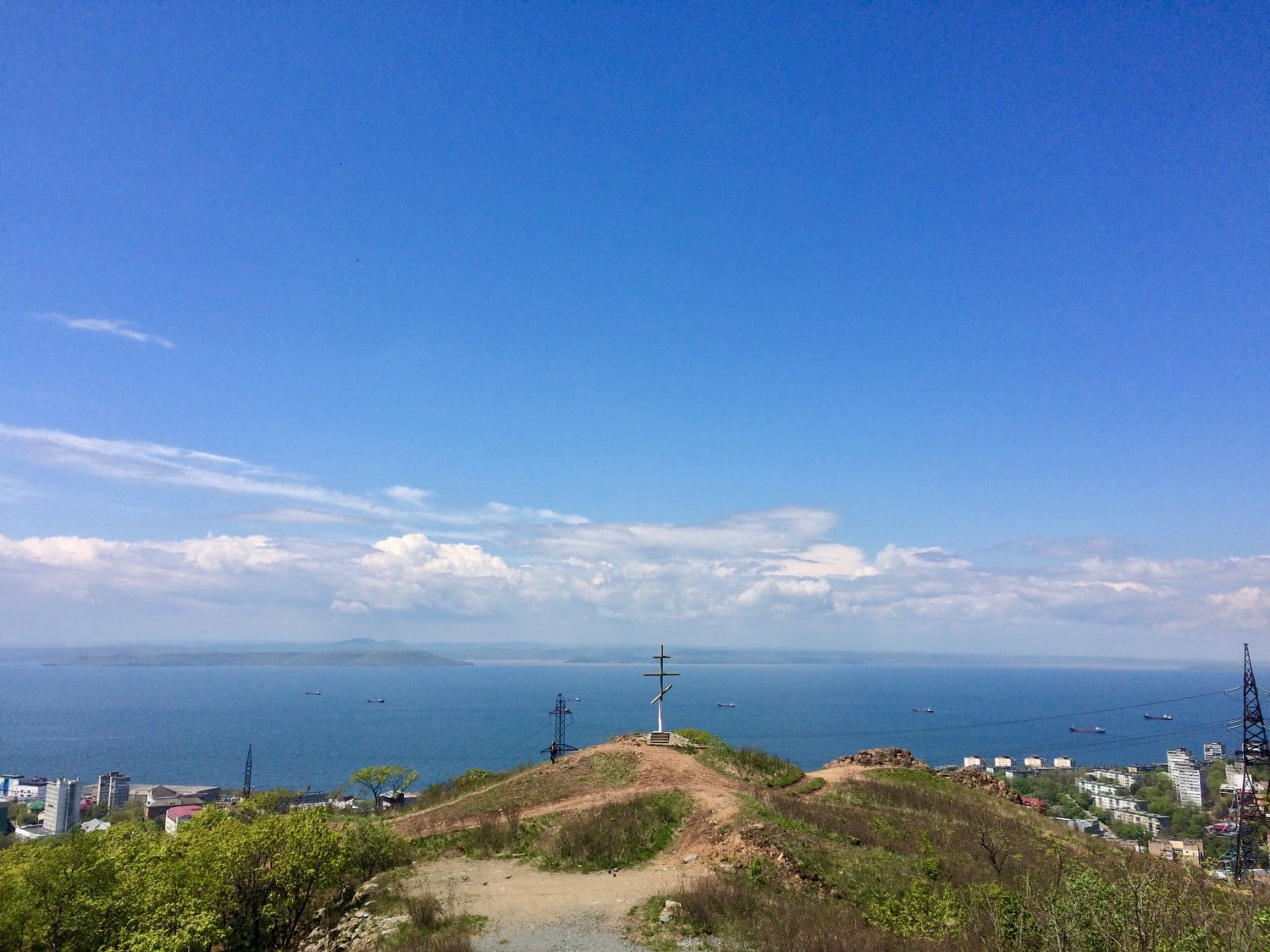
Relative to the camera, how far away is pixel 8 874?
1282 cm

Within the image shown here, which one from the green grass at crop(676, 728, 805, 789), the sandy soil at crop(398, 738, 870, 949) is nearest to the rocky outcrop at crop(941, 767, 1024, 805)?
the green grass at crop(676, 728, 805, 789)

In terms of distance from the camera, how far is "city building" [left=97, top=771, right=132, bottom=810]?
270 feet

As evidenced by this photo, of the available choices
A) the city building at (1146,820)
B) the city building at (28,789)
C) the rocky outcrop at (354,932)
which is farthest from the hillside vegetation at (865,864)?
the city building at (28,789)

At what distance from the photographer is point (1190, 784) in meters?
90.4

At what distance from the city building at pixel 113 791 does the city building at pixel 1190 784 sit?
123 m

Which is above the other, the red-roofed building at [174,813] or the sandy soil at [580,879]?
the sandy soil at [580,879]

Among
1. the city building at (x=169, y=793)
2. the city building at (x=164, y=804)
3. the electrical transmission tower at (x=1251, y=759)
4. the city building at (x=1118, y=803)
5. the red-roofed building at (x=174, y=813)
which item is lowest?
Result: the city building at (x=169, y=793)

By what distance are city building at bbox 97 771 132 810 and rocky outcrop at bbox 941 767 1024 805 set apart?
88.0 meters

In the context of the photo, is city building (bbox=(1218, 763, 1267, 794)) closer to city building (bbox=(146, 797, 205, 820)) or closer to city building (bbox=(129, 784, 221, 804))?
city building (bbox=(146, 797, 205, 820))

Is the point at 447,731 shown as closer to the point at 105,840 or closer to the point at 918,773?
the point at 918,773

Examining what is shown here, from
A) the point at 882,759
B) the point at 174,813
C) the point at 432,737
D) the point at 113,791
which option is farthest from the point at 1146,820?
the point at 432,737

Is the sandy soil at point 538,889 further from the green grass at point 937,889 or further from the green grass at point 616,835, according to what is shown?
the green grass at point 937,889

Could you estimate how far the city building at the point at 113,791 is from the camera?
270 ft

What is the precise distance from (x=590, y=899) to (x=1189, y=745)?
638 ft
